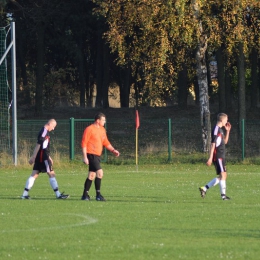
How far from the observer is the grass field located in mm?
11062

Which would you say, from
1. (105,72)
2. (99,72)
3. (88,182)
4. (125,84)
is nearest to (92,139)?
(88,182)

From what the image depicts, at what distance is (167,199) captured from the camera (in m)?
19.2

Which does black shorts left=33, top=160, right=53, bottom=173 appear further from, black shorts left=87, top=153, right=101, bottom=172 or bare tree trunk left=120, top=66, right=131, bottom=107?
bare tree trunk left=120, top=66, right=131, bottom=107

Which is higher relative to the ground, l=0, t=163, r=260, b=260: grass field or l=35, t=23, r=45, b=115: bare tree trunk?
l=35, t=23, r=45, b=115: bare tree trunk

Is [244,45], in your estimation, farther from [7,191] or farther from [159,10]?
[7,191]

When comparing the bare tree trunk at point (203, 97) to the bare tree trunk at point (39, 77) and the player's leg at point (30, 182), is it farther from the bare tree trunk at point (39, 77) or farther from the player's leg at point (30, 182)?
the player's leg at point (30, 182)

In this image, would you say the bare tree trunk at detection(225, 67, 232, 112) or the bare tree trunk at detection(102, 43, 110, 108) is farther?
the bare tree trunk at detection(102, 43, 110, 108)

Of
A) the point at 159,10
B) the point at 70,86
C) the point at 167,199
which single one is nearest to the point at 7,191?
the point at 167,199

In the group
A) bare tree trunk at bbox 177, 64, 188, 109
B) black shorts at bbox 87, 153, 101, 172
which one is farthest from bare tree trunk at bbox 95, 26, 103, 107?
black shorts at bbox 87, 153, 101, 172

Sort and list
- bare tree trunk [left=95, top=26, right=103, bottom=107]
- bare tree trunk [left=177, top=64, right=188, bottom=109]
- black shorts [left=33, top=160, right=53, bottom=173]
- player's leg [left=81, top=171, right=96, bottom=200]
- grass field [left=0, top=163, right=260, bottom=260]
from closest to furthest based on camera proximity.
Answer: grass field [left=0, top=163, right=260, bottom=260] → player's leg [left=81, top=171, right=96, bottom=200] → black shorts [left=33, top=160, right=53, bottom=173] → bare tree trunk [left=177, top=64, right=188, bottom=109] → bare tree trunk [left=95, top=26, right=103, bottom=107]

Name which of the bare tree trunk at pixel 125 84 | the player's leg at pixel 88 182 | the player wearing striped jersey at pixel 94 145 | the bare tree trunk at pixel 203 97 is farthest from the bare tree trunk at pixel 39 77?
the player wearing striped jersey at pixel 94 145

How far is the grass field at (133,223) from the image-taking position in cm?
1106

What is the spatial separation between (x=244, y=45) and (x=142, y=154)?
690 centimetres

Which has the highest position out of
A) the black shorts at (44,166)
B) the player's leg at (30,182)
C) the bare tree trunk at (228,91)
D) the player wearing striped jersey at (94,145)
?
the bare tree trunk at (228,91)
